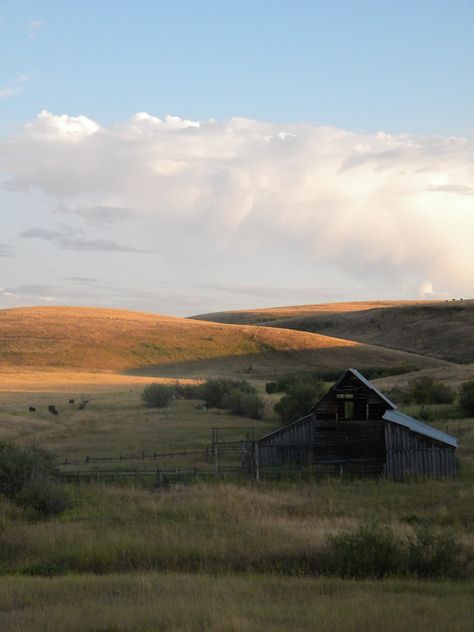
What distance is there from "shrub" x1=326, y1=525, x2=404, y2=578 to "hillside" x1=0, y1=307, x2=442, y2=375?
87651 millimetres

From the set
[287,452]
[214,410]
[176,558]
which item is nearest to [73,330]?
[214,410]

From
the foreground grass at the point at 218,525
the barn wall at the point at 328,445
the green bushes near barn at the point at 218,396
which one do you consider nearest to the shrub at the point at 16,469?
the foreground grass at the point at 218,525

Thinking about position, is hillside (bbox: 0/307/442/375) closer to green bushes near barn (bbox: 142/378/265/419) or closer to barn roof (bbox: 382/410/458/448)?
green bushes near barn (bbox: 142/378/265/419)

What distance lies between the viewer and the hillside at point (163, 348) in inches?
4284

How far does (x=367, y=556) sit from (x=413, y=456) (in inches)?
688

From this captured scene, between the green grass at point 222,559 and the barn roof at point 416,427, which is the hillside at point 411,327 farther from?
the green grass at point 222,559

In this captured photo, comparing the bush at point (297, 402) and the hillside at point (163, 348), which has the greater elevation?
the hillside at point (163, 348)

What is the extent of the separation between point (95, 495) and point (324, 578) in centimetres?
1258

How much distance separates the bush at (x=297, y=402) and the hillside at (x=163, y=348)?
51.0 m

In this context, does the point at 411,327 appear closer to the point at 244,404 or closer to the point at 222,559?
the point at 244,404

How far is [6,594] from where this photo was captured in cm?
1366

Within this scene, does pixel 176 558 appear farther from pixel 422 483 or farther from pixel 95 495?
pixel 422 483

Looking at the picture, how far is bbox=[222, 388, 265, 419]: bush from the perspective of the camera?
58.4 m

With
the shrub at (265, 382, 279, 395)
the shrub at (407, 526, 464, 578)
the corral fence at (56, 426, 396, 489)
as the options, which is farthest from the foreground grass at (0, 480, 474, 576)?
the shrub at (265, 382, 279, 395)
